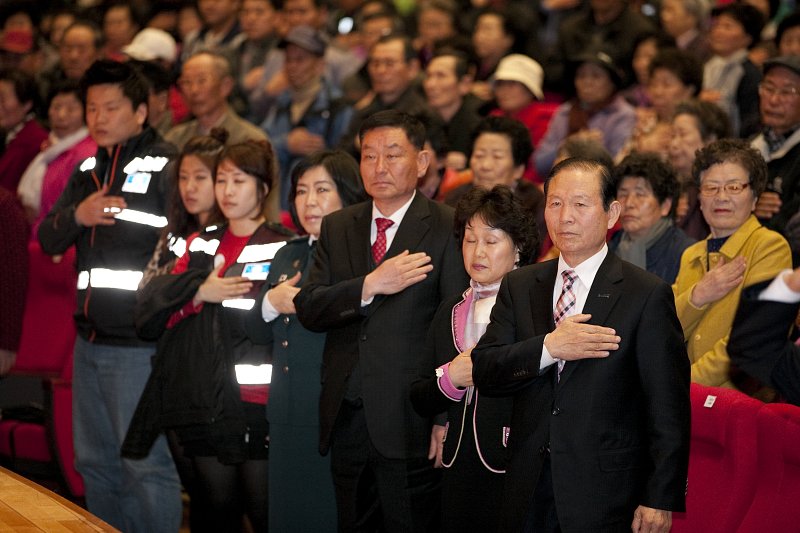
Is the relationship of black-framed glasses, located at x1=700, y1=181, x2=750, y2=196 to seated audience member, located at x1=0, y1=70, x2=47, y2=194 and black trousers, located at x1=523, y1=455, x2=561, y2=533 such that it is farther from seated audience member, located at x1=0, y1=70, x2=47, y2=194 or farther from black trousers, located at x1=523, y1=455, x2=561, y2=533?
seated audience member, located at x1=0, y1=70, x2=47, y2=194

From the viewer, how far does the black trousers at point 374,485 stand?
4.11 meters

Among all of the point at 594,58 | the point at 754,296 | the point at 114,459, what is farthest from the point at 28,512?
the point at 594,58

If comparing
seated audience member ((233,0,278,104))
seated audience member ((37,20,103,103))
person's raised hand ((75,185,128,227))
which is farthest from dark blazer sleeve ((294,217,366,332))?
seated audience member ((37,20,103,103))

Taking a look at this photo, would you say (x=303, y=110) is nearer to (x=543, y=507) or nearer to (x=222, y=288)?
(x=222, y=288)

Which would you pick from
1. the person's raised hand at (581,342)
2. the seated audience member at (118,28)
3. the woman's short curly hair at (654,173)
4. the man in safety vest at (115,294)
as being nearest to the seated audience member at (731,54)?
the woman's short curly hair at (654,173)

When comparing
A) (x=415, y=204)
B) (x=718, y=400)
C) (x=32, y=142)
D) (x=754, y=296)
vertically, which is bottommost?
(x=718, y=400)

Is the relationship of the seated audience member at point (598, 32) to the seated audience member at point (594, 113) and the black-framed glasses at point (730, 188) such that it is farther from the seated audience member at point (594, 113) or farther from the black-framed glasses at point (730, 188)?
the black-framed glasses at point (730, 188)

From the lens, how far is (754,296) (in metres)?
2.85

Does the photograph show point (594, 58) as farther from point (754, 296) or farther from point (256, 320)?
point (754, 296)

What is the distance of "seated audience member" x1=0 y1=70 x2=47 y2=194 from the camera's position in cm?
811

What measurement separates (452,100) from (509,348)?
4.22 metres

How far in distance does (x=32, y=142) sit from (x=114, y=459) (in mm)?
3523

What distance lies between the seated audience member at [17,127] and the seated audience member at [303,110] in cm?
162

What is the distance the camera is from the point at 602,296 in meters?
3.41
